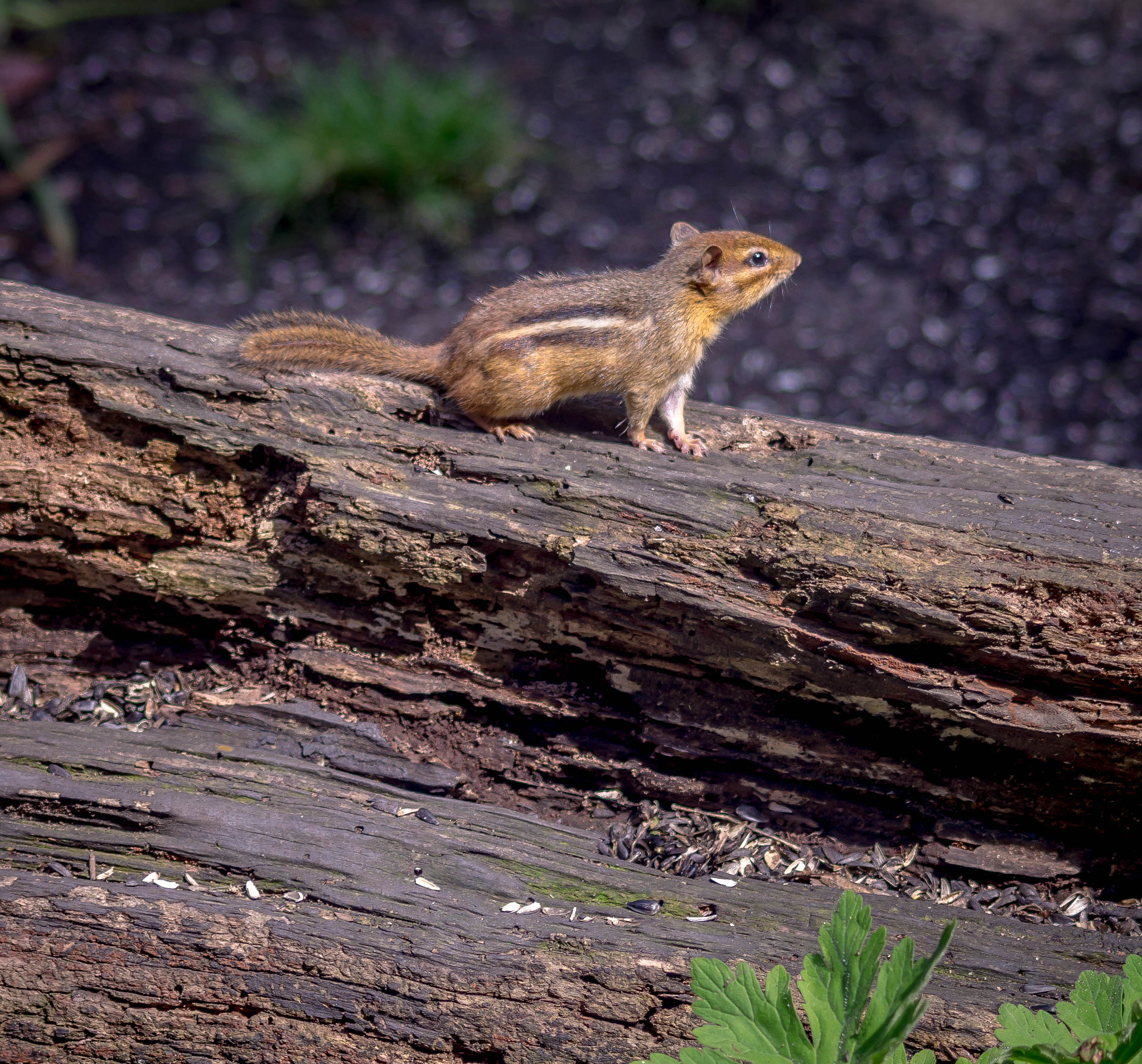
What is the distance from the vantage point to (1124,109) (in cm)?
772

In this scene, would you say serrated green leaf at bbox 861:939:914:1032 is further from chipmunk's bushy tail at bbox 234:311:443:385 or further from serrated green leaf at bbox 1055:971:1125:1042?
chipmunk's bushy tail at bbox 234:311:443:385

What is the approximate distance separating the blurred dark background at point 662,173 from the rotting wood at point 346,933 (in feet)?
12.5

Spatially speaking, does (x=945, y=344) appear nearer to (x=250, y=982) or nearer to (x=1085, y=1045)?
(x=1085, y=1045)

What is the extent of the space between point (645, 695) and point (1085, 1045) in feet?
4.88

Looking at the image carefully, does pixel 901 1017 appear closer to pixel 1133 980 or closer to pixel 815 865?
pixel 1133 980

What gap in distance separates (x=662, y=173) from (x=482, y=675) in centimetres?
558

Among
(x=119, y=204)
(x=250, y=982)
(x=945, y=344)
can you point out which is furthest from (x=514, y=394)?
(x=119, y=204)

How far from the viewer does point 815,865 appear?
304cm

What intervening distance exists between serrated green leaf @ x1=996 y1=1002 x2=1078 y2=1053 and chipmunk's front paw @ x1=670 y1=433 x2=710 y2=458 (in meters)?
1.91

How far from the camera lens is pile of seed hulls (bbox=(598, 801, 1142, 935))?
295 centimetres

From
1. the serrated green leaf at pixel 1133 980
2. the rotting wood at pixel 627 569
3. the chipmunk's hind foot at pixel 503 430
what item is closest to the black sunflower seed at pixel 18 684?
the rotting wood at pixel 627 569

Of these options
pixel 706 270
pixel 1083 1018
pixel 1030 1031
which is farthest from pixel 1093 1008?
pixel 706 270

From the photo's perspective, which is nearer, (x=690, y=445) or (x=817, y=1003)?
(x=817, y=1003)

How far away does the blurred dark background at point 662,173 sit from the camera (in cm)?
631
